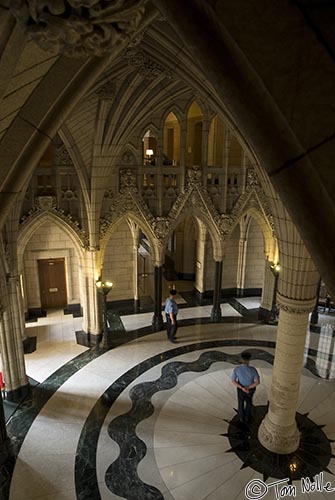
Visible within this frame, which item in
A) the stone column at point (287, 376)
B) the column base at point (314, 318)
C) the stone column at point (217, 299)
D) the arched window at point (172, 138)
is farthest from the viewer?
the arched window at point (172, 138)

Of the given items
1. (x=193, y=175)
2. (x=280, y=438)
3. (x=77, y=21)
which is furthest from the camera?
(x=193, y=175)

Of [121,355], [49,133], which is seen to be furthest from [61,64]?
[121,355]

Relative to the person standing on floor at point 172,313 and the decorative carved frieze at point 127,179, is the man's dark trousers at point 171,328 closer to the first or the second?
the person standing on floor at point 172,313

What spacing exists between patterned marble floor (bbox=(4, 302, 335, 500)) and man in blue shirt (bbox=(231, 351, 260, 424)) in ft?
0.98

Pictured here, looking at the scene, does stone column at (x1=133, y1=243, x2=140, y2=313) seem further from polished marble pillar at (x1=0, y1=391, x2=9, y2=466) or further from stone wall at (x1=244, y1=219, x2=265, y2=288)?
polished marble pillar at (x1=0, y1=391, x2=9, y2=466)

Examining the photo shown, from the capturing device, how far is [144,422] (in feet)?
21.6

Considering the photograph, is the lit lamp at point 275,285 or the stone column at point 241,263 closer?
the lit lamp at point 275,285

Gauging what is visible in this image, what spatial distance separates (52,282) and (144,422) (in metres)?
6.34

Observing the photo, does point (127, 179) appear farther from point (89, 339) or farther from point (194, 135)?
point (194, 135)

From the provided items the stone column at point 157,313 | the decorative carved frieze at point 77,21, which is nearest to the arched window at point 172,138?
the stone column at point 157,313

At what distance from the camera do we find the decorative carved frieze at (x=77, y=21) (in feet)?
4.85

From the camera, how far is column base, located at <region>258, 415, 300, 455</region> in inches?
231

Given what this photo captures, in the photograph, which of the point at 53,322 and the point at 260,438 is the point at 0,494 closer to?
the point at 260,438

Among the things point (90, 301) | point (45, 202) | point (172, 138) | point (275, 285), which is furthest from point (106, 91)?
point (172, 138)
